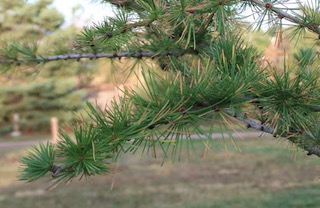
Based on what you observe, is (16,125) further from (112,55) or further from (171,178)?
(112,55)

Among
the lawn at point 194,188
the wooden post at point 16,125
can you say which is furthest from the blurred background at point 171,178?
the wooden post at point 16,125

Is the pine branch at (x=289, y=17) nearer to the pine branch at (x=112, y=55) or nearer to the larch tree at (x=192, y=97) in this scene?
the larch tree at (x=192, y=97)

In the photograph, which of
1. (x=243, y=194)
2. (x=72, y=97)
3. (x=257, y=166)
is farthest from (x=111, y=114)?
(x=72, y=97)

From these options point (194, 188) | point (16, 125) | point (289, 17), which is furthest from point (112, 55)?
point (16, 125)

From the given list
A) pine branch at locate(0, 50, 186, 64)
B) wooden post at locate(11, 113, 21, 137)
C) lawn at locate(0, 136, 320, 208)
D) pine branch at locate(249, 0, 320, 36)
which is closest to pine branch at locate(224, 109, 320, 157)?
pine branch at locate(249, 0, 320, 36)

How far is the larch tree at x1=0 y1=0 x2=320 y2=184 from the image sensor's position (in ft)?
2.25

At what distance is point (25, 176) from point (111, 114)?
15 cm

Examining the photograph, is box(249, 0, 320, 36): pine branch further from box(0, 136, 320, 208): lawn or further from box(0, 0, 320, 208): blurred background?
box(0, 136, 320, 208): lawn

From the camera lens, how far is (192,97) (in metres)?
0.70

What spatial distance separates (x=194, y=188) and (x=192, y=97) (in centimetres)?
322

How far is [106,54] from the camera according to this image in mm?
1271

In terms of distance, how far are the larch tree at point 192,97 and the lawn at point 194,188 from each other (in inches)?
65.9

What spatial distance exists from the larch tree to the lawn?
5.49ft

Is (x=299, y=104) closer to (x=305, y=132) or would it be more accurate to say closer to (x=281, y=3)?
(x=305, y=132)
